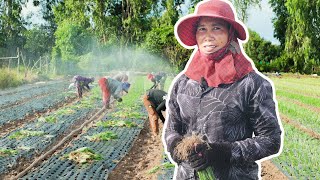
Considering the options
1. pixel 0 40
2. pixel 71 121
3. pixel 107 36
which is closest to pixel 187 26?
pixel 71 121

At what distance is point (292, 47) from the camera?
29391 mm

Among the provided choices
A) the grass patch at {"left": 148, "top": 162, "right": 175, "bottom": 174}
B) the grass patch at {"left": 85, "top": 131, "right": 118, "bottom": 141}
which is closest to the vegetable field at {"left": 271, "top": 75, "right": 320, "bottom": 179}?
the grass patch at {"left": 148, "top": 162, "right": 175, "bottom": 174}

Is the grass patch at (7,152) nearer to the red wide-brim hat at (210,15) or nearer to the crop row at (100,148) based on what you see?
the crop row at (100,148)

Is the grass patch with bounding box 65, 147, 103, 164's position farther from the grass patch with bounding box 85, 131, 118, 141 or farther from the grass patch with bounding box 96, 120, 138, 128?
the grass patch with bounding box 96, 120, 138, 128

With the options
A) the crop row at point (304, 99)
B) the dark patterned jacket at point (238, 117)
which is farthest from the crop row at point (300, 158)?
the crop row at point (304, 99)

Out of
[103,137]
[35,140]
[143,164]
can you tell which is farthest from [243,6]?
[35,140]

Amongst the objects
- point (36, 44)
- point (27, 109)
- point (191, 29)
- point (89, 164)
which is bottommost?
point (27, 109)

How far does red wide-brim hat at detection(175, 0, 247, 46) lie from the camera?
1.55 m

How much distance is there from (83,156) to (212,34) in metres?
5.48

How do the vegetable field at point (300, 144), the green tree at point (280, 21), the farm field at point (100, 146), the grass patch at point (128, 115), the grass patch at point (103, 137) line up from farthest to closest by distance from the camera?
the green tree at point (280, 21)
the grass patch at point (128, 115)
the grass patch at point (103, 137)
the farm field at point (100, 146)
the vegetable field at point (300, 144)

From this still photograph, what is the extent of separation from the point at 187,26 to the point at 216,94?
9.8 inches

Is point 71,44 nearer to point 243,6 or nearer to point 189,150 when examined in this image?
point 243,6

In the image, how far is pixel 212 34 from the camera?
1.61 m

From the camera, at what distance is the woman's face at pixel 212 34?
1.59 metres
